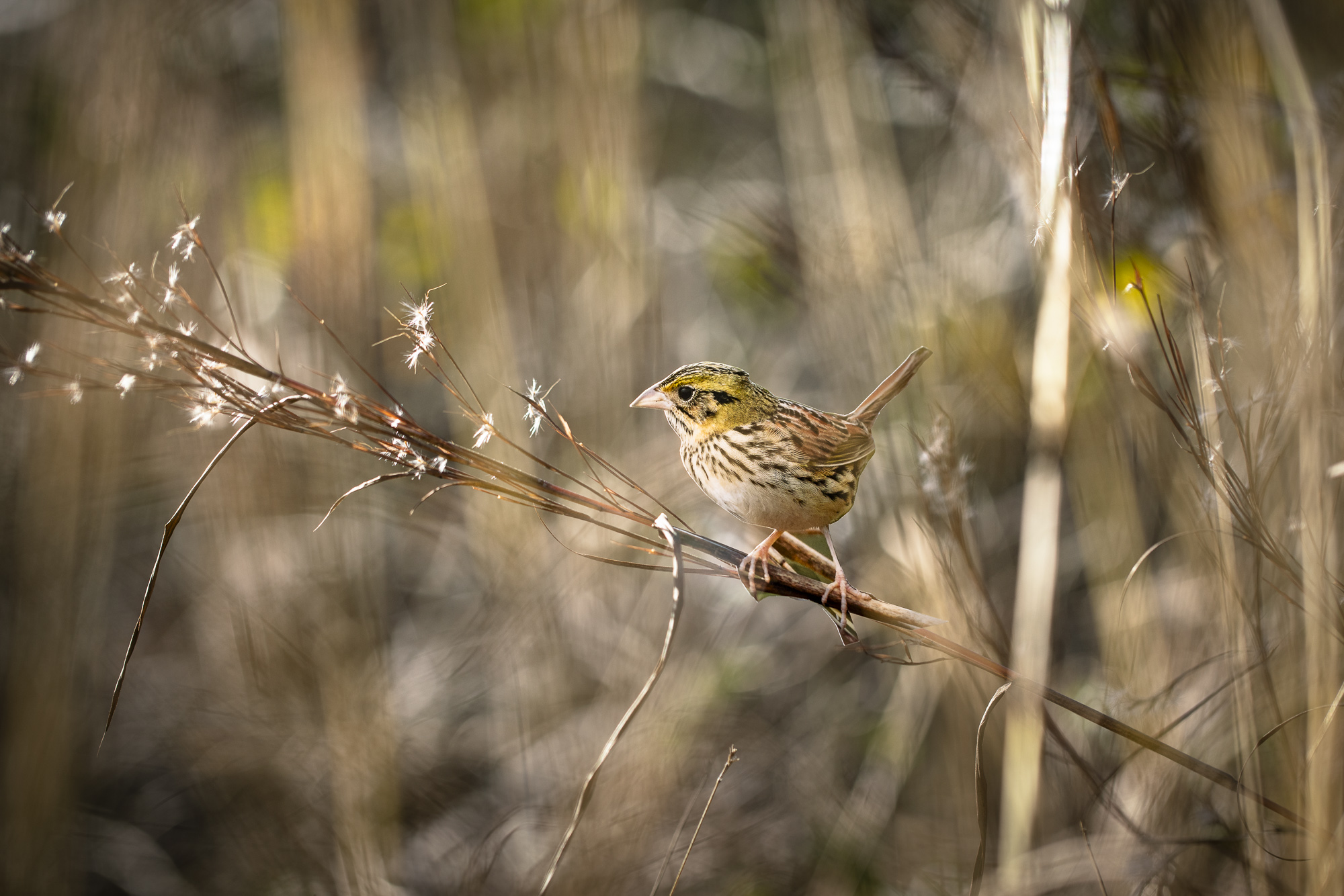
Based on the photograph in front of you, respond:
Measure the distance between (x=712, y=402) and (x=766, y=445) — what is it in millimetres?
163

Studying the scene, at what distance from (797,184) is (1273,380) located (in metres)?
1.87

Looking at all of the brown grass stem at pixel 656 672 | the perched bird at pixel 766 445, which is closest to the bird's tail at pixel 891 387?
the perched bird at pixel 766 445

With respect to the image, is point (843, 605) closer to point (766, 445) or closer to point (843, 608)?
point (843, 608)

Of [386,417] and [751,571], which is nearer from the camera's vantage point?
[386,417]

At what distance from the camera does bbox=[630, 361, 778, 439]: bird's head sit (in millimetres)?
1615

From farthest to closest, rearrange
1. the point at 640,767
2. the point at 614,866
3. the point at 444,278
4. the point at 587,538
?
the point at 444,278
the point at 587,538
the point at 640,767
the point at 614,866

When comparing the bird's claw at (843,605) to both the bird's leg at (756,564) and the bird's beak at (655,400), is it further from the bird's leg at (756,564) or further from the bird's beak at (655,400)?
the bird's beak at (655,400)

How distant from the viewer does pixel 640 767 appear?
9.15ft

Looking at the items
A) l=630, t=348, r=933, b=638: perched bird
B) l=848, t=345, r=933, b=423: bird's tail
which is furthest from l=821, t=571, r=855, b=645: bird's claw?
l=848, t=345, r=933, b=423: bird's tail

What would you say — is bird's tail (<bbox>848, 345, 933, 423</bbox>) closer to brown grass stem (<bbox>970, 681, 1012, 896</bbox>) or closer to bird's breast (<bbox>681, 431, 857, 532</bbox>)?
bird's breast (<bbox>681, 431, 857, 532</bbox>)

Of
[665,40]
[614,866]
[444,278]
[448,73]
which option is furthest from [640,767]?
[665,40]

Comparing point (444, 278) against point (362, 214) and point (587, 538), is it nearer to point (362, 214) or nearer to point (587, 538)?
point (362, 214)

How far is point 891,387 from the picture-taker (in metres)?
1.49

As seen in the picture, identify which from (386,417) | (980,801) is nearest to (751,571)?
(980,801)
